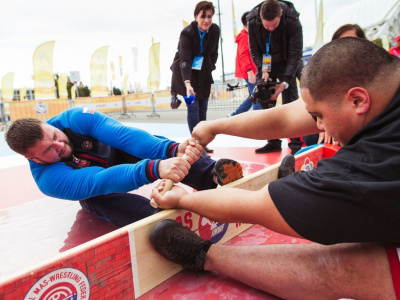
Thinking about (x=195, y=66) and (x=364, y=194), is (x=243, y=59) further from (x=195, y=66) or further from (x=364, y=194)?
(x=364, y=194)

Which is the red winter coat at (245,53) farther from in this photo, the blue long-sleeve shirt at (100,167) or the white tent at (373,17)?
the white tent at (373,17)

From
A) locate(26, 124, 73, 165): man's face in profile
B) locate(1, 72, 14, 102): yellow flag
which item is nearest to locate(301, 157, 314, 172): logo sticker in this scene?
locate(26, 124, 73, 165): man's face in profile

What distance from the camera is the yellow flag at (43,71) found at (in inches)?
464

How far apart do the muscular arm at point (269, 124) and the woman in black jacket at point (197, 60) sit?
1.84 m

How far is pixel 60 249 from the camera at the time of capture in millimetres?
1547

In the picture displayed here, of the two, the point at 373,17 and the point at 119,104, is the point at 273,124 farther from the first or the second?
the point at 373,17

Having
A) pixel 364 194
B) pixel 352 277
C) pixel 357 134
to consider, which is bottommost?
pixel 352 277

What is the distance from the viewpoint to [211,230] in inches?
58.2

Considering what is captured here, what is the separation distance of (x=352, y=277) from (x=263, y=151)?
2668 mm

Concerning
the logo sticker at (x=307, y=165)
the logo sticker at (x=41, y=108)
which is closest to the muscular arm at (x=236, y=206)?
the logo sticker at (x=307, y=165)

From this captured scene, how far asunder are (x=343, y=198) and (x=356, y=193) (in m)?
Answer: 0.04

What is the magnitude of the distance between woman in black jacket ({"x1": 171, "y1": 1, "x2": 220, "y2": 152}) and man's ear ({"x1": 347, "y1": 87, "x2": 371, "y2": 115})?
8.64ft

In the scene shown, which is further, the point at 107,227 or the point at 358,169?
the point at 107,227

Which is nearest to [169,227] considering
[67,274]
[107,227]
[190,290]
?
[190,290]
